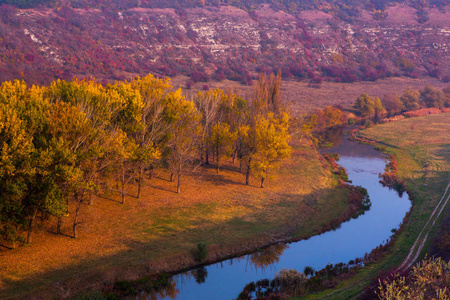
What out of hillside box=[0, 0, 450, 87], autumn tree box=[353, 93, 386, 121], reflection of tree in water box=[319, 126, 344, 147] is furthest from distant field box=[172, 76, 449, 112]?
reflection of tree in water box=[319, 126, 344, 147]

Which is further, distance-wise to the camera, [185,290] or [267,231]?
[267,231]

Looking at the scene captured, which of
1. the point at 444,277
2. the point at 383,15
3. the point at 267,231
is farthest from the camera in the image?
the point at 383,15

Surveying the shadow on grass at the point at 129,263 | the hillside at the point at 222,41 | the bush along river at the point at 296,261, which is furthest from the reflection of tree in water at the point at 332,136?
the shadow on grass at the point at 129,263

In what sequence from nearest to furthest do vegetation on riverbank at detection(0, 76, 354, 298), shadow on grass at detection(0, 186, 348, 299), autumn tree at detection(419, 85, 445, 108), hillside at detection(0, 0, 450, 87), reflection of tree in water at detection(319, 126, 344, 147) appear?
1. shadow on grass at detection(0, 186, 348, 299)
2. vegetation on riverbank at detection(0, 76, 354, 298)
3. reflection of tree in water at detection(319, 126, 344, 147)
4. autumn tree at detection(419, 85, 445, 108)
5. hillside at detection(0, 0, 450, 87)

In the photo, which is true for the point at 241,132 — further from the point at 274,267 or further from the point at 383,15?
the point at 383,15

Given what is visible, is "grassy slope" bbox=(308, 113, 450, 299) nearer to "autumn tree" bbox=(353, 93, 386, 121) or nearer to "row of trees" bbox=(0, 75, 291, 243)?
"autumn tree" bbox=(353, 93, 386, 121)

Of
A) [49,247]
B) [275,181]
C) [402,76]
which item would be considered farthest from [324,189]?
[402,76]

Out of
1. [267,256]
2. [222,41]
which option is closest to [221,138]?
[267,256]
